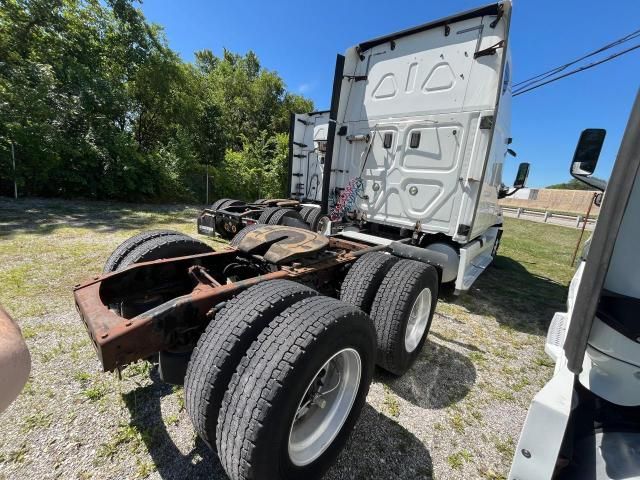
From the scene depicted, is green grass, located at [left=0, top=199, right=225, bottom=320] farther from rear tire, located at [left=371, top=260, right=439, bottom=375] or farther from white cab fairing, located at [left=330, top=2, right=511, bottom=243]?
white cab fairing, located at [left=330, top=2, right=511, bottom=243]

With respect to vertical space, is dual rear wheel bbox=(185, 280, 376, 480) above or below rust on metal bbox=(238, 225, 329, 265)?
below

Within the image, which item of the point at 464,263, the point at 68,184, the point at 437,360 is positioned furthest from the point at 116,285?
the point at 68,184

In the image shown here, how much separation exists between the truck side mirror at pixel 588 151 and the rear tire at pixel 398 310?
1.29m

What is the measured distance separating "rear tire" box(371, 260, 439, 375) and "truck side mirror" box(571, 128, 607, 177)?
1287mm

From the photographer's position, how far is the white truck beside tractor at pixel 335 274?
1295 mm

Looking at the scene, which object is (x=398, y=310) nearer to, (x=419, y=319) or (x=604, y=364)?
(x=419, y=319)

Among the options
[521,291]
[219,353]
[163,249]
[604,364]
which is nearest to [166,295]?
[163,249]

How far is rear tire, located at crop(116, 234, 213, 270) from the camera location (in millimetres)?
2295

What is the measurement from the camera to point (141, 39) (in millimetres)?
14203

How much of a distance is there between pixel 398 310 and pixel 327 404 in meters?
0.91

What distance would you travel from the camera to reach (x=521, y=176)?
19.4 feet

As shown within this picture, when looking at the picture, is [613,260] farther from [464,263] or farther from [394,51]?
[394,51]

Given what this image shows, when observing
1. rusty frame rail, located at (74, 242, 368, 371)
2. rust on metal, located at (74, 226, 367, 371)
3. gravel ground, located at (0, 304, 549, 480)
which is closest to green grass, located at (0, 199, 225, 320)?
gravel ground, located at (0, 304, 549, 480)

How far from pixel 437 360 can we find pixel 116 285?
2.88 meters
